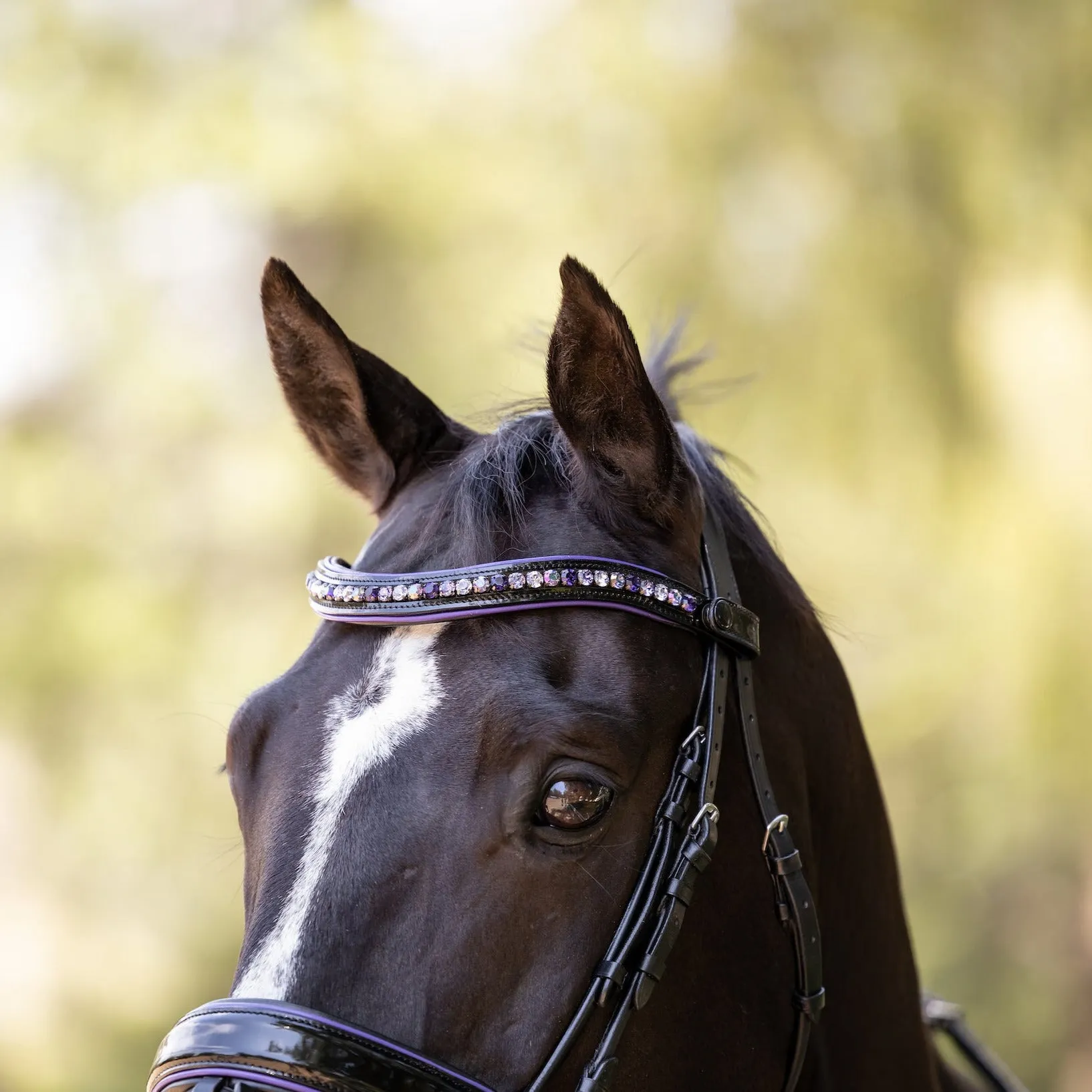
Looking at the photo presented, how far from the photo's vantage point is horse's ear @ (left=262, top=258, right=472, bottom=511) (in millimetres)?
2230

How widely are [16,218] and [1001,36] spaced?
7.57 metres

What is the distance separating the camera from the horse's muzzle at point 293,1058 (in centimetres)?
145

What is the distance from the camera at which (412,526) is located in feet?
6.74

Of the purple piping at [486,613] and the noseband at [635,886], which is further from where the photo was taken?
the purple piping at [486,613]

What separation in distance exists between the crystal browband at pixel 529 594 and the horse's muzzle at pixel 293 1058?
A: 617mm

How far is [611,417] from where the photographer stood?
1928mm

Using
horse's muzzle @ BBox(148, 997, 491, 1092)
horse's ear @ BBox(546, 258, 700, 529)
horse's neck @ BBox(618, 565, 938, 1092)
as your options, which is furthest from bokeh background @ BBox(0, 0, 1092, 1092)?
horse's muzzle @ BBox(148, 997, 491, 1092)

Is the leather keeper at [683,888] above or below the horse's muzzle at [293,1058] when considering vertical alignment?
above

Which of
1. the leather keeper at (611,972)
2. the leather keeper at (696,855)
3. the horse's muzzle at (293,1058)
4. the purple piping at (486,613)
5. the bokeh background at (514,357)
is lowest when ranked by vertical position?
the horse's muzzle at (293,1058)

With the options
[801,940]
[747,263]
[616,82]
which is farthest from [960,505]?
[801,940]

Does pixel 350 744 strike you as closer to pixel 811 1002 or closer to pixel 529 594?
pixel 529 594

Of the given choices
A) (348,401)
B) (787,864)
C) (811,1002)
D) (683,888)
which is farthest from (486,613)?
(811,1002)

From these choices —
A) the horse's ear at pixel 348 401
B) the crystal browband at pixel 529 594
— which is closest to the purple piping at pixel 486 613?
the crystal browband at pixel 529 594

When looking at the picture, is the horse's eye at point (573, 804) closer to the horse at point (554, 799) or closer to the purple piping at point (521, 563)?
the horse at point (554, 799)
